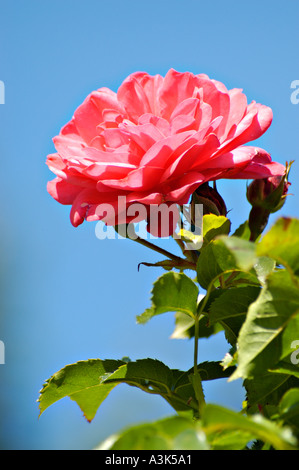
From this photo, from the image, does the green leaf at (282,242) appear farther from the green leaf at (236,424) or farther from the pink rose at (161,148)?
the pink rose at (161,148)

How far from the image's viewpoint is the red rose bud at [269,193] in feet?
1.68

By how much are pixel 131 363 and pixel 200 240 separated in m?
0.12

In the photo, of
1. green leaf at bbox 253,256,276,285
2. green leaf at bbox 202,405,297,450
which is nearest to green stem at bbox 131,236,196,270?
green leaf at bbox 253,256,276,285

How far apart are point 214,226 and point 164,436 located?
0.26 m

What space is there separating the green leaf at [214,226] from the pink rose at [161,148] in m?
0.03

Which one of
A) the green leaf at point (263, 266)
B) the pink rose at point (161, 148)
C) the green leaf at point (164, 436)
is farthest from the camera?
the pink rose at point (161, 148)

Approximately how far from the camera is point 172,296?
1.42 ft

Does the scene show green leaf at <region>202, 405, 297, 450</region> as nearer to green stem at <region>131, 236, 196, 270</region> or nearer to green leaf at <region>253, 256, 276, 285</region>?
green leaf at <region>253, 256, 276, 285</region>

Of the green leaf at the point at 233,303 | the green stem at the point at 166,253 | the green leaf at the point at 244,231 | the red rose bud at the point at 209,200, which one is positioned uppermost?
the red rose bud at the point at 209,200

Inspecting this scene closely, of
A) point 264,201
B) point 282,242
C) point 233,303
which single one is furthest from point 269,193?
point 282,242

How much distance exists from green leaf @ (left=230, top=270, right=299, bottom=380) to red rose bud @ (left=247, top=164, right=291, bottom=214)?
0.17 meters

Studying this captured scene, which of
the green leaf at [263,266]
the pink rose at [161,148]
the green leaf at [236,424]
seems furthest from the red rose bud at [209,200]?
the green leaf at [236,424]

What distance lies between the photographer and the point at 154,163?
1.64 ft
